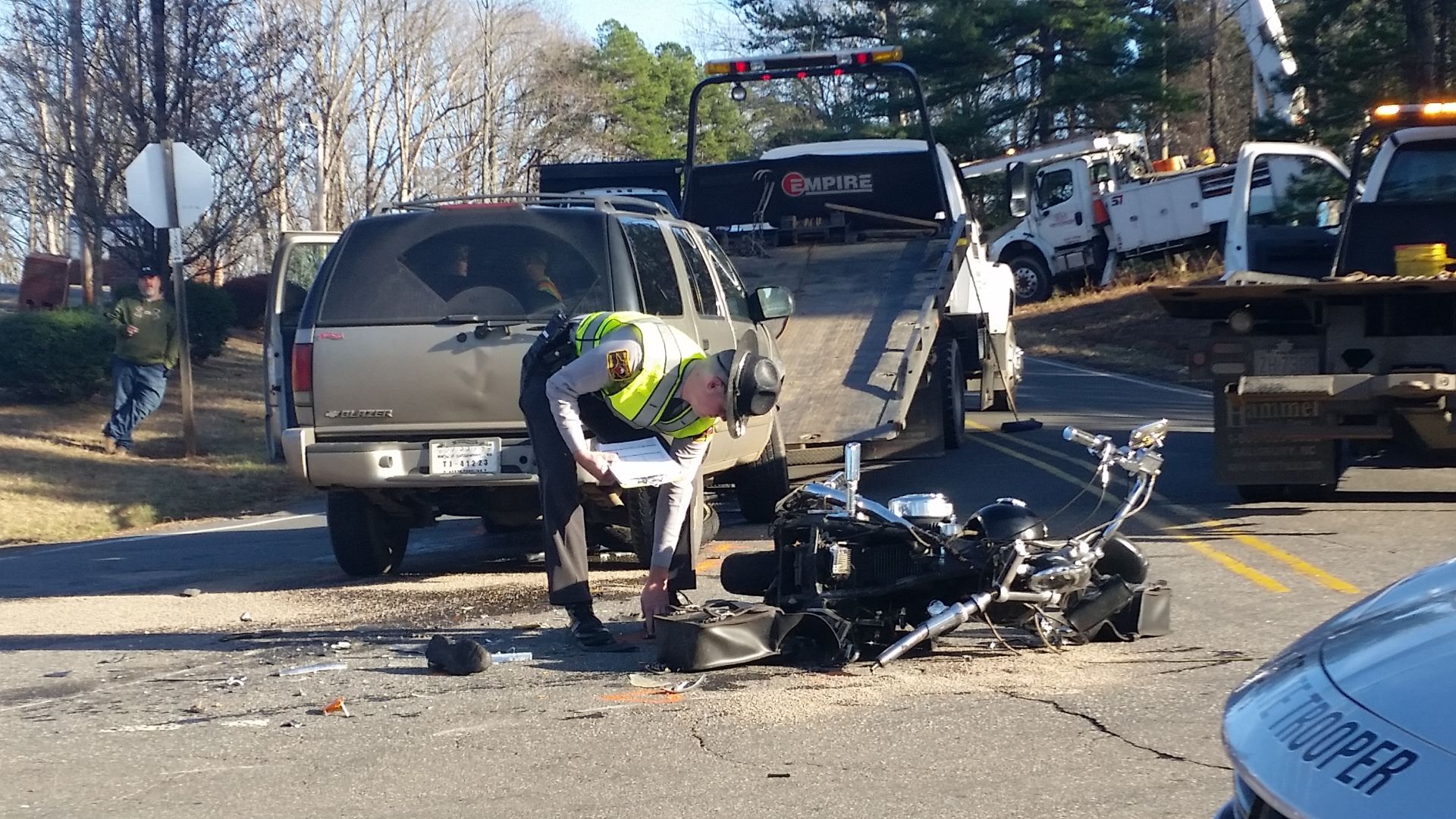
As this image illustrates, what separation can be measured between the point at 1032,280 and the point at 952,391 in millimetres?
21091

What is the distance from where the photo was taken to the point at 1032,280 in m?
33.4

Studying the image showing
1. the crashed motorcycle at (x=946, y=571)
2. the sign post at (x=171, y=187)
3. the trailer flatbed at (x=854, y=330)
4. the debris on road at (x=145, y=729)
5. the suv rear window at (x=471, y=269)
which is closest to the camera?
the debris on road at (x=145, y=729)

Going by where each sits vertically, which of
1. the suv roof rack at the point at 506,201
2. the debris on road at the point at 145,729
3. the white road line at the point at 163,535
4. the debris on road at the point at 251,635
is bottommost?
the white road line at the point at 163,535

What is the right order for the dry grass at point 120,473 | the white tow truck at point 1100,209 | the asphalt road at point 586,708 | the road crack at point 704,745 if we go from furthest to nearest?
the white tow truck at point 1100,209 < the dry grass at point 120,473 < the road crack at point 704,745 < the asphalt road at point 586,708

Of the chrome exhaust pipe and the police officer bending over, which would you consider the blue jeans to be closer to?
the police officer bending over

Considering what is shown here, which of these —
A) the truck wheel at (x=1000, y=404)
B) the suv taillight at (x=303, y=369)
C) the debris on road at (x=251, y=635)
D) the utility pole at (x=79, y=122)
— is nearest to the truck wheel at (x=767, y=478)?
the suv taillight at (x=303, y=369)

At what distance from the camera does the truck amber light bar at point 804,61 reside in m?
13.0

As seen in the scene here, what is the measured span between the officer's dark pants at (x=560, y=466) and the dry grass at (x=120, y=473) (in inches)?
288

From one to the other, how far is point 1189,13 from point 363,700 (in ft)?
145

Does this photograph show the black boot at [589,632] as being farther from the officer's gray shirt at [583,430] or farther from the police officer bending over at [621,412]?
the officer's gray shirt at [583,430]

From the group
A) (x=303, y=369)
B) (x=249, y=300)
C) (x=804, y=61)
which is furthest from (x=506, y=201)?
(x=249, y=300)

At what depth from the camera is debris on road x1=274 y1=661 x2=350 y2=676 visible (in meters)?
6.43

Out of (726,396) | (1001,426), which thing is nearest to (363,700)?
(726,396)

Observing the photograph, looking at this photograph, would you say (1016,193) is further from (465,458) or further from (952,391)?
(465,458)
